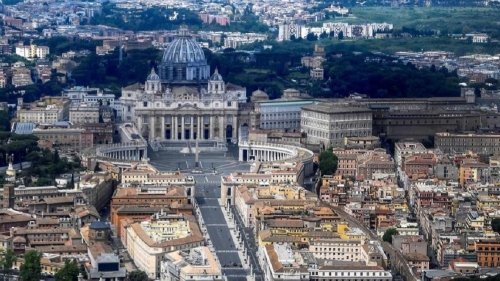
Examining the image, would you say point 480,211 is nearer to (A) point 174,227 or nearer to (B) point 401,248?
(B) point 401,248

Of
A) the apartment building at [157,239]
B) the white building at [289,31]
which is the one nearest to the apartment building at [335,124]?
the apartment building at [157,239]

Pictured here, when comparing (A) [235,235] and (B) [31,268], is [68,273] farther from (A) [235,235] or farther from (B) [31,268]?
(A) [235,235]

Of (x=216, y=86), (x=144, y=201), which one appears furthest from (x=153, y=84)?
(x=144, y=201)

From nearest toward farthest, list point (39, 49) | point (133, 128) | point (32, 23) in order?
point (133, 128) → point (39, 49) → point (32, 23)

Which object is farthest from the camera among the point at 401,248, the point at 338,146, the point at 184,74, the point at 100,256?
the point at 184,74

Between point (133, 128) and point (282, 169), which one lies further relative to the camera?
point (133, 128)

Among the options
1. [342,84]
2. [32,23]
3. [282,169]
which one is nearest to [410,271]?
[282,169]

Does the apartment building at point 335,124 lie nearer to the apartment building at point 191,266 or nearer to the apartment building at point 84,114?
the apartment building at point 84,114
